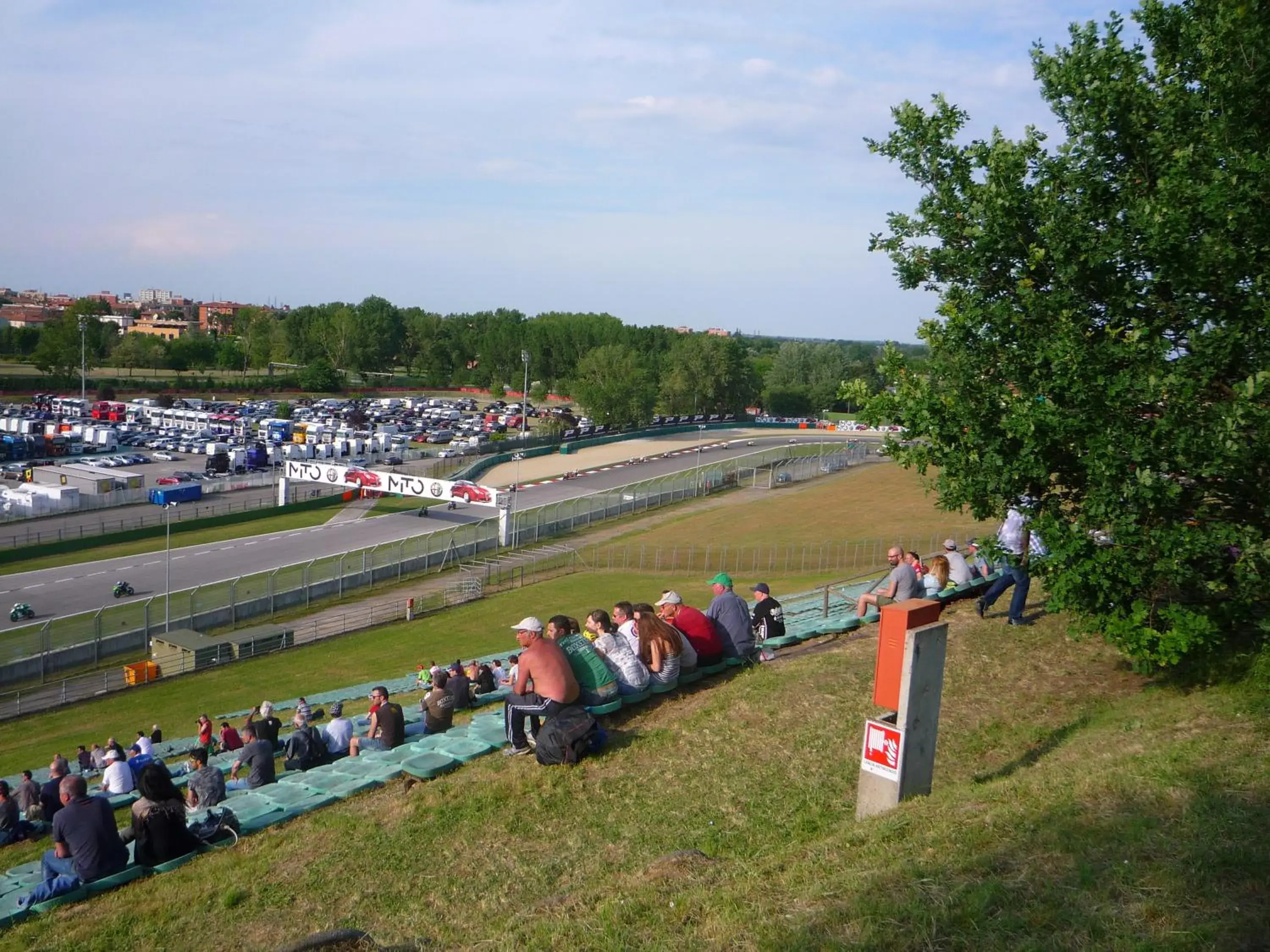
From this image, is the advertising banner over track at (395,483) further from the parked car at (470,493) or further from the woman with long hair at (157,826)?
the woman with long hair at (157,826)

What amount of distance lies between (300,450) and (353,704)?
5339cm

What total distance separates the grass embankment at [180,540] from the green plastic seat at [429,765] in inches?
1479

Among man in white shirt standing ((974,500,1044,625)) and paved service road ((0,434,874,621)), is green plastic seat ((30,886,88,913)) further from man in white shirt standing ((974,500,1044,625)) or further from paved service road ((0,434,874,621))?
paved service road ((0,434,874,621))

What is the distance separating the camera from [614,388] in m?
102

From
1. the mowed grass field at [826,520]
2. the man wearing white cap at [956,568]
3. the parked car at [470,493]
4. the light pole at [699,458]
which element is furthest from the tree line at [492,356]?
the man wearing white cap at [956,568]

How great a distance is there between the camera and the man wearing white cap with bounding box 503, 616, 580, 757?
873 cm

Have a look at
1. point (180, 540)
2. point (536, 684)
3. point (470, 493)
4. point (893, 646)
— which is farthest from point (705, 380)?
point (893, 646)

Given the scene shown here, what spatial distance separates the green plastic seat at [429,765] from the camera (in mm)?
8797

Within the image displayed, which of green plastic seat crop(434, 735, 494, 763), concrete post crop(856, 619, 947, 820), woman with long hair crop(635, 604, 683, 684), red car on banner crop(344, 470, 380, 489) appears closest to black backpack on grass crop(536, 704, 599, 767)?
green plastic seat crop(434, 735, 494, 763)

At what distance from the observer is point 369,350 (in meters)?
158

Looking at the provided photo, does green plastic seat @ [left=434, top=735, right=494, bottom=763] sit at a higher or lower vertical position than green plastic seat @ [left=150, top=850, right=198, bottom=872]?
higher

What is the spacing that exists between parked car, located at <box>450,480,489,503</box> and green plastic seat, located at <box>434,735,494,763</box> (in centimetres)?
3796

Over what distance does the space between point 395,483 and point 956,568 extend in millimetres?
40183

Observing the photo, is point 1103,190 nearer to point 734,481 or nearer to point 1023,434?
point 1023,434
